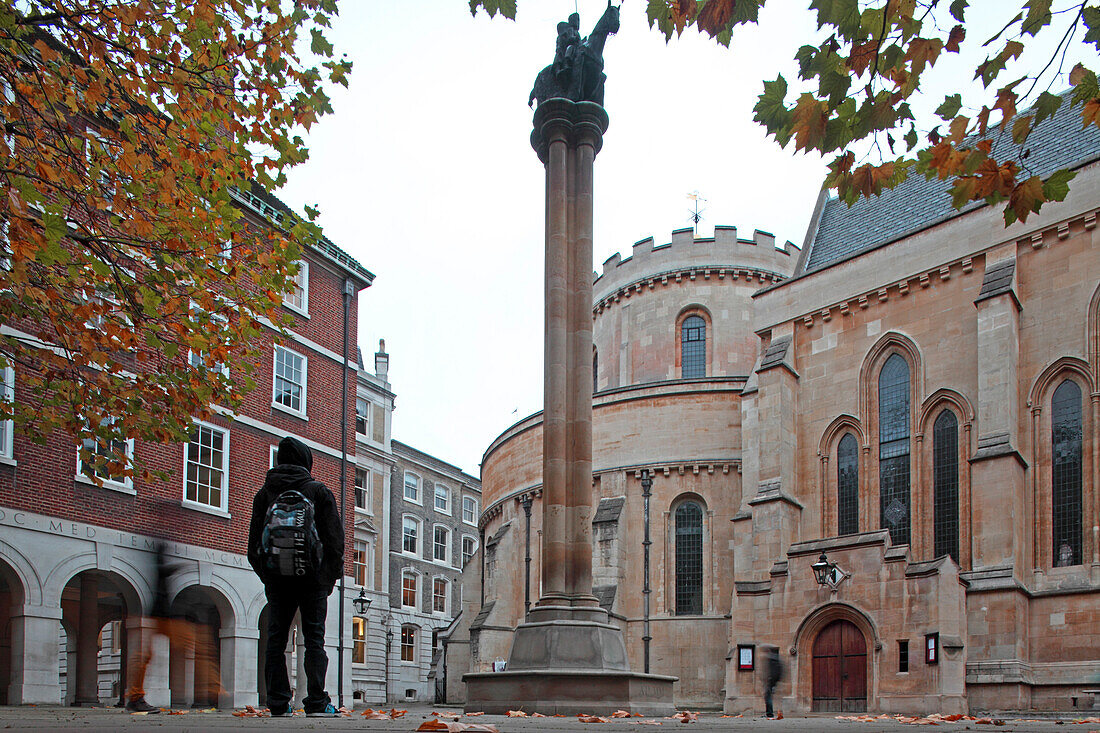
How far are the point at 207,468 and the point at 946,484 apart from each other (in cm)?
1777

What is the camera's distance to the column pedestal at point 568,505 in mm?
12094

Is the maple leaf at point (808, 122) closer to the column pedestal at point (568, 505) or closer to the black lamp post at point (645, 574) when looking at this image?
the column pedestal at point (568, 505)

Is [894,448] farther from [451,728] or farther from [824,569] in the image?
[451,728]

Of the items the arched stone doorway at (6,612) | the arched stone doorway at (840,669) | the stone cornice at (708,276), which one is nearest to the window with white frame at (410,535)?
the stone cornice at (708,276)

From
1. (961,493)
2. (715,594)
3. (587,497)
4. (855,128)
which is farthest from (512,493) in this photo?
(855,128)

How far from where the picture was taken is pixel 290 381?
81.6 feet

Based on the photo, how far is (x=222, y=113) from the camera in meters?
12.0

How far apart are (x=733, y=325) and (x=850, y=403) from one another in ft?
44.1

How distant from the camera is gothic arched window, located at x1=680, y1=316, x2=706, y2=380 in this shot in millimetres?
41969

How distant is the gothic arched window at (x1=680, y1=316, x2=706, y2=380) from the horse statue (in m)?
27.7

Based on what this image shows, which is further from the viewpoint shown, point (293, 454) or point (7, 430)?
point (7, 430)

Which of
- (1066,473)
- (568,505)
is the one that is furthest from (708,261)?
(568,505)

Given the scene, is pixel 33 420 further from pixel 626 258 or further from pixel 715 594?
pixel 626 258

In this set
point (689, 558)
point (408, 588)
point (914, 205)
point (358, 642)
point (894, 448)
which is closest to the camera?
point (894, 448)
